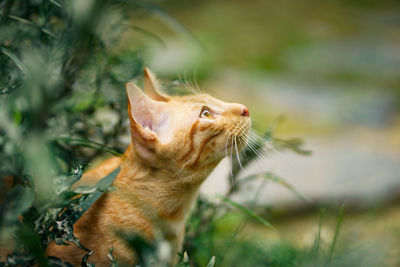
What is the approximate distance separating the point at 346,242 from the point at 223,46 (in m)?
3.68

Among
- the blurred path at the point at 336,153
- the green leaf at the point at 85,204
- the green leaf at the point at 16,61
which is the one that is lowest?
the green leaf at the point at 85,204

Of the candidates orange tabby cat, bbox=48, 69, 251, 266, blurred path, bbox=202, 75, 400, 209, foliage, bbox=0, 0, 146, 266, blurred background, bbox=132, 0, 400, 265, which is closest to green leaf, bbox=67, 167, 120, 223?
foliage, bbox=0, 0, 146, 266

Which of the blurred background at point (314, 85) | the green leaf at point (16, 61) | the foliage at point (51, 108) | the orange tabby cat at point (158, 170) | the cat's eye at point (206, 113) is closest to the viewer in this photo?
the foliage at point (51, 108)

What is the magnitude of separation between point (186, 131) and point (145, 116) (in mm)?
108

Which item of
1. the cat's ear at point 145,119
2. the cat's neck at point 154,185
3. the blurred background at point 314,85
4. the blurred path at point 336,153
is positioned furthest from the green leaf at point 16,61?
the blurred path at point 336,153

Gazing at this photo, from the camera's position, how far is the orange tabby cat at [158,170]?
0.96m

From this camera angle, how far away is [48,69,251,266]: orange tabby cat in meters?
0.96

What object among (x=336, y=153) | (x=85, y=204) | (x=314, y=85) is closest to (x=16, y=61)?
(x=85, y=204)

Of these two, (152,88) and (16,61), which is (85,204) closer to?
(16,61)

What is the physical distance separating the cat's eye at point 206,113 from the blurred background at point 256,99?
0.15m

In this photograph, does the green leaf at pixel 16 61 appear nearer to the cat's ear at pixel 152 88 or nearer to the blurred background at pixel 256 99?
the blurred background at pixel 256 99

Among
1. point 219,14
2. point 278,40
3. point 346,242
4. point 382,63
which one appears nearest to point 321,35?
point 278,40

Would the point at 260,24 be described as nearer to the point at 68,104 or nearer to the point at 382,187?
the point at 382,187

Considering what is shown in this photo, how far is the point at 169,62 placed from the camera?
4082 millimetres
